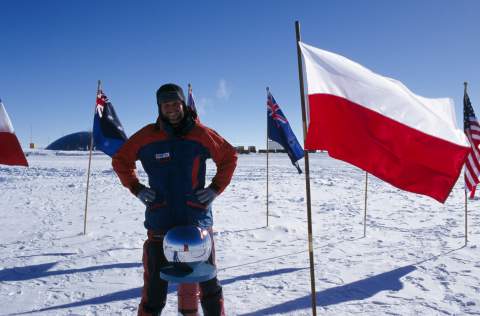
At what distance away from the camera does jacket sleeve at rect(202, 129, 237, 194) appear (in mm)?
2559

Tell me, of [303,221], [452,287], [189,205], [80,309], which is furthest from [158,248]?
[303,221]

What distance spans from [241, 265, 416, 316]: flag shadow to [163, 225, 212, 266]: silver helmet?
1.77 m

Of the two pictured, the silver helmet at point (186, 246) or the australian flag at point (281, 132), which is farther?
the australian flag at point (281, 132)

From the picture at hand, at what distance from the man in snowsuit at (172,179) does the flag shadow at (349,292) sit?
4.54 feet

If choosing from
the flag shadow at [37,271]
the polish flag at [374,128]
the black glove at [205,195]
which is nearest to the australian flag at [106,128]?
the flag shadow at [37,271]

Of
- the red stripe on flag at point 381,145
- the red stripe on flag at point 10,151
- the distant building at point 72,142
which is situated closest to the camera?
the red stripe on flag at point 381,145

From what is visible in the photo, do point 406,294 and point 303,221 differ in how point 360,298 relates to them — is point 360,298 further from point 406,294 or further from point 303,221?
point 303,221

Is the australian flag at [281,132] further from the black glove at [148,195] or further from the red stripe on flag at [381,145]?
the black glove at [148,195]

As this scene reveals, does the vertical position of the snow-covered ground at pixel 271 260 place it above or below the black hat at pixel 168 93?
below

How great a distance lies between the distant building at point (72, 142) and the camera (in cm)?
8494

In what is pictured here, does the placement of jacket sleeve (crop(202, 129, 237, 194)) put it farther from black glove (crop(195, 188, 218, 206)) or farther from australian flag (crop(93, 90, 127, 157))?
australian flag (crop(93, 90, 127, 157))

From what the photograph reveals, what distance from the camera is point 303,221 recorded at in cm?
855

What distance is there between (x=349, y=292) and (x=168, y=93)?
3.22 metres

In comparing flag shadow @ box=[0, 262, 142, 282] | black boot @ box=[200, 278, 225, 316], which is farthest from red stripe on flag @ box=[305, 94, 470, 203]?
flag shadow @ box=[0, 262, 142, 282]
